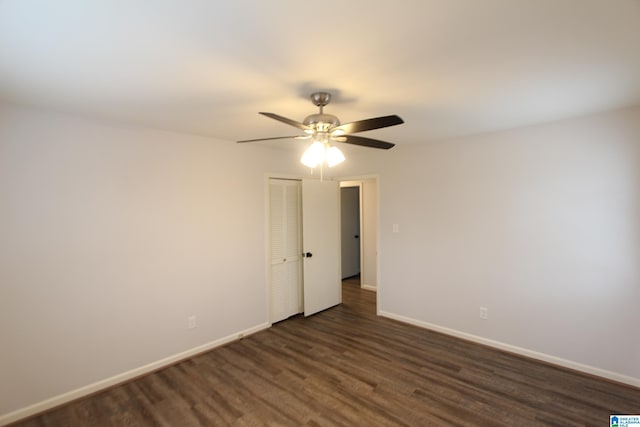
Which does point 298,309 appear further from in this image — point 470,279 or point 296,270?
point 470,279

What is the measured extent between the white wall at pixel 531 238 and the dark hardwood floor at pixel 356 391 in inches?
13.6

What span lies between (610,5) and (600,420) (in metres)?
2.70

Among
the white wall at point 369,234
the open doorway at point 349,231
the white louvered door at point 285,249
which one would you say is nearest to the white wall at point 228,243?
the white louvered door at point 285,249

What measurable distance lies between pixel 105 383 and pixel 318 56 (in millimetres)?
3207

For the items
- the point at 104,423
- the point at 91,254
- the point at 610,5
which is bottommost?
the point at 104,423

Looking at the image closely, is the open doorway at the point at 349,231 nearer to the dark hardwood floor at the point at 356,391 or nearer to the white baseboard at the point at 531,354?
the white baseboard at the point at 531,354

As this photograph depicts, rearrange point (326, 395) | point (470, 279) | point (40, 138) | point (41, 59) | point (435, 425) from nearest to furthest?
point (41, 59) → point (435, 425) → point (40, 138) → point (326, 395) → point (470, 279)

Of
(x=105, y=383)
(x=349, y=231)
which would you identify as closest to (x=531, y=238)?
(x=349, y=231)

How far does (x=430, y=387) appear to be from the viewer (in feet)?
8.60

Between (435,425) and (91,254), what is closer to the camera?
(435,425)

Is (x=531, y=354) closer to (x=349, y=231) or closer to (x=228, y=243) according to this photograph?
(x=228, y=243)

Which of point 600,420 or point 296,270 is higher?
point 296,270

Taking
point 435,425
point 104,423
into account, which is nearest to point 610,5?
point 435,425

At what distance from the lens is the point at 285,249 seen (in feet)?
13.8
